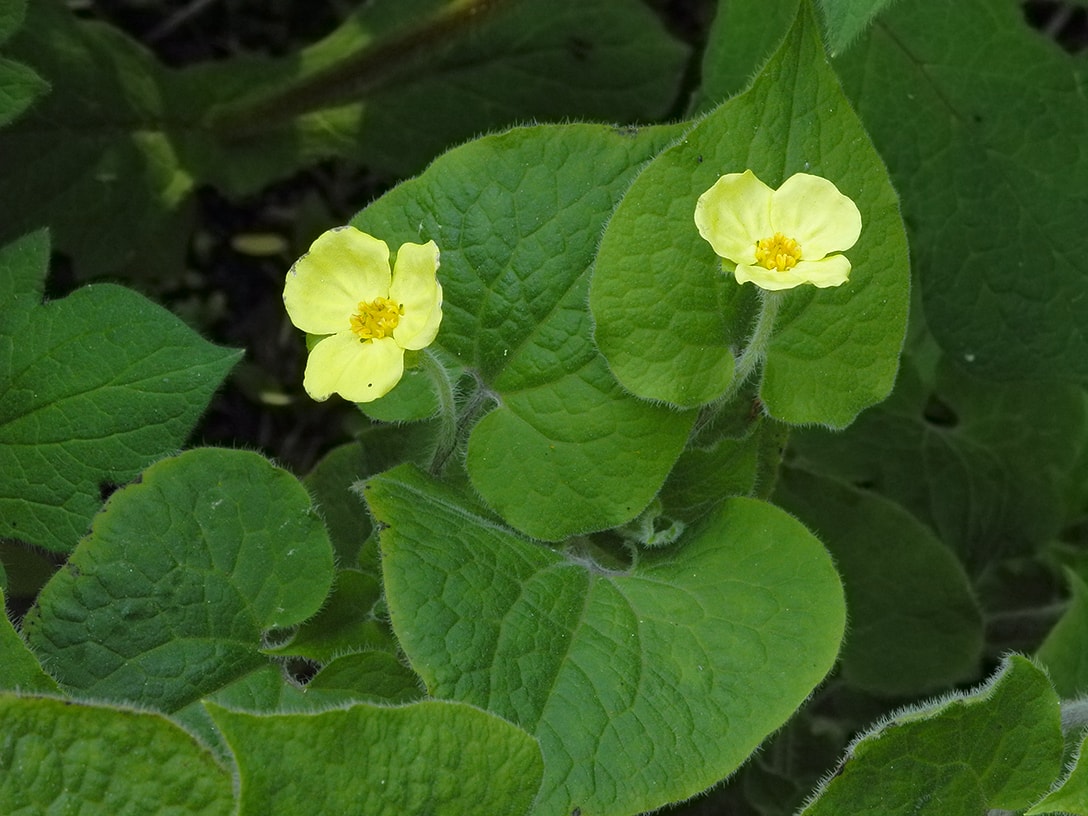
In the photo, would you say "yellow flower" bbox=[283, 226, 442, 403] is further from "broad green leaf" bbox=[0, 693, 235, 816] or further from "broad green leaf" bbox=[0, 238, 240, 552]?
"broad green leaf" bbox=[0, 693, 235, 816]

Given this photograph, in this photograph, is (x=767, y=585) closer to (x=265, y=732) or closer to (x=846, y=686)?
(x=265, y=732)

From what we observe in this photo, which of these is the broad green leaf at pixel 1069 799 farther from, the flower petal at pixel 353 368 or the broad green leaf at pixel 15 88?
the broad green leaf at pixel 15 88

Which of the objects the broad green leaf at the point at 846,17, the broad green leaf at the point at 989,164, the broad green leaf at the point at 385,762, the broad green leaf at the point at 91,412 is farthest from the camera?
the broad green leaf at the point at 989,164

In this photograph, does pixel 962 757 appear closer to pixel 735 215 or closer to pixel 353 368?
pixel 735 215

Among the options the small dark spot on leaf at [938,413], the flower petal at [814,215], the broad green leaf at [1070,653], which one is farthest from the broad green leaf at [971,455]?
the flower petal at [814,215]

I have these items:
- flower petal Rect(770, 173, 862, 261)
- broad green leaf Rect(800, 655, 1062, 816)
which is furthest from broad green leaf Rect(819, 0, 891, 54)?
broad green leaf Rect(800, 655, 1062, 816)

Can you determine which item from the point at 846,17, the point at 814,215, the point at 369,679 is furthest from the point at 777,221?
the point at 369,679
